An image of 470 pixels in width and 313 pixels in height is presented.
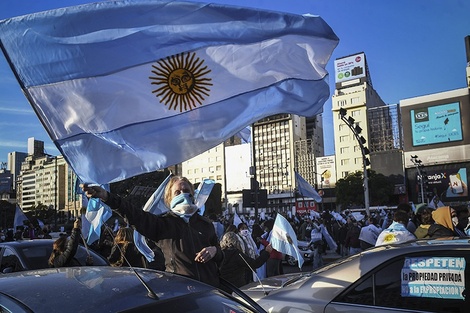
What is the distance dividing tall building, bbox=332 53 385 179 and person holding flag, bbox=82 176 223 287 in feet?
324

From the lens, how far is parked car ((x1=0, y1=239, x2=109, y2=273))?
20.9 ft

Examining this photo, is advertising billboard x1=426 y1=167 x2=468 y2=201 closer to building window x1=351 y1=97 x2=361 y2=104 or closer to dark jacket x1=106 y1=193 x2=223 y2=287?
building window x1=351 y1=97 x2=361 y2=104

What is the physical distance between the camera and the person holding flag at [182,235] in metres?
3.44

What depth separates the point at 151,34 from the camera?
3.97m

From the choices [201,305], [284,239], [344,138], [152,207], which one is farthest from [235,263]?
[344,138]

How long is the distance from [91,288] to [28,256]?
5.22 metres

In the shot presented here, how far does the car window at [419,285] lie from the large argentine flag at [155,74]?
77.9 inches

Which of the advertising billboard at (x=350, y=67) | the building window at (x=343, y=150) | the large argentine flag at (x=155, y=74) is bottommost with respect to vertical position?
the large argentine flag at (x=155, y=74)

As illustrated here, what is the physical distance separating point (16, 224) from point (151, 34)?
59.9ft

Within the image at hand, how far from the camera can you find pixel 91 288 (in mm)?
2035

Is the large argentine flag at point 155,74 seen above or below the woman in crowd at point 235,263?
above

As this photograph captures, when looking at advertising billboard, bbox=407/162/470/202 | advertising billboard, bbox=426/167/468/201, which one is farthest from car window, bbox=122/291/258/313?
advertising billboard, bbox=426/167/468/201

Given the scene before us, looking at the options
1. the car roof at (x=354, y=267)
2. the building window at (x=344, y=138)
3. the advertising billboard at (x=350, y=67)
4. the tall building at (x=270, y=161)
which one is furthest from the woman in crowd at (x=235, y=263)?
the tall building at (x=270, y=161)

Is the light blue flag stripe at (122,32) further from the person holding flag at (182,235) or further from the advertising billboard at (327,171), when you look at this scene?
the advertising billboard at (327,171)
